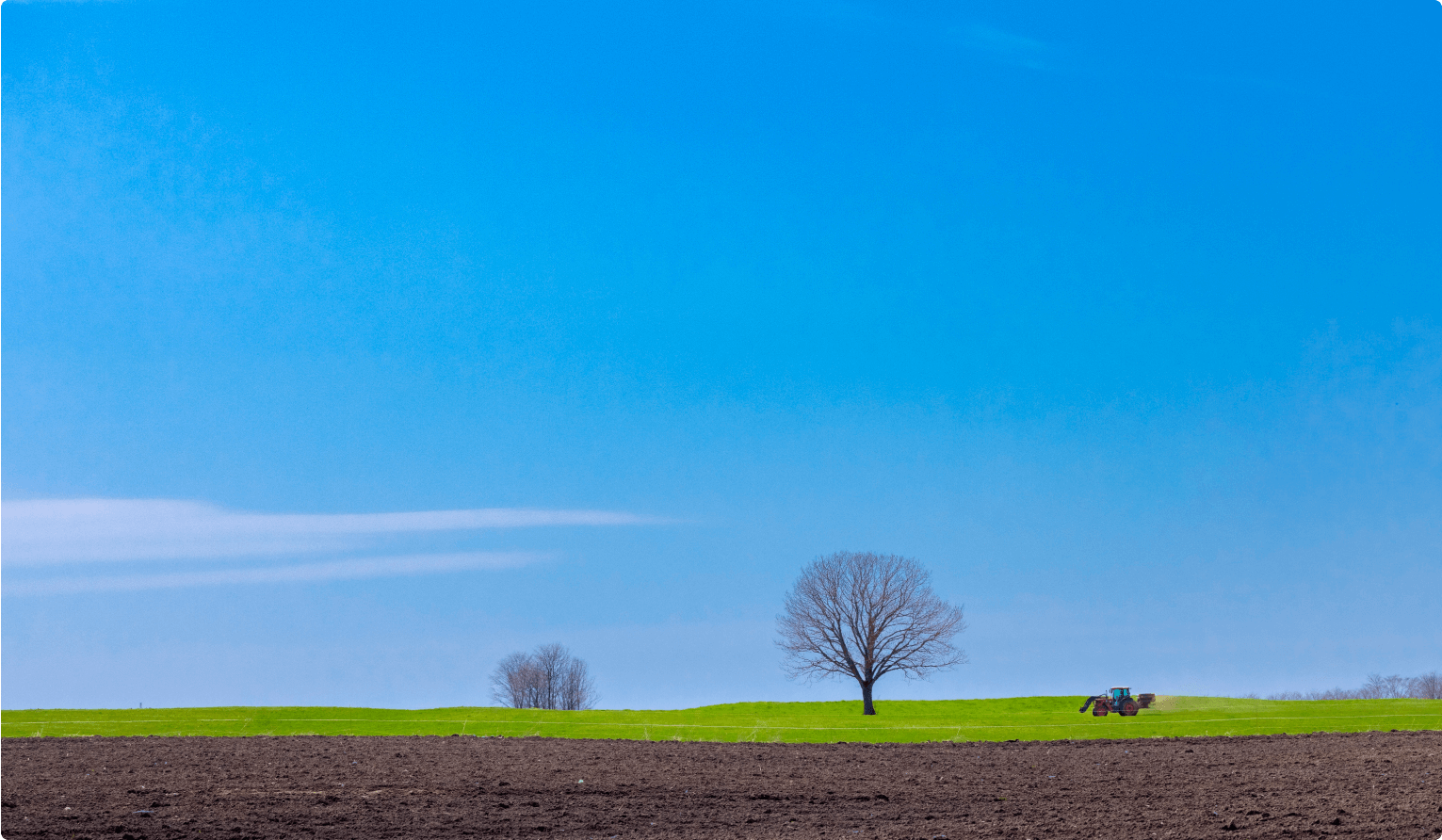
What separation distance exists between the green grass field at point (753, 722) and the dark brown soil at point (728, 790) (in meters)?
4.97

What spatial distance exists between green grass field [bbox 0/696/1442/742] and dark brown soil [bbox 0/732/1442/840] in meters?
4.97

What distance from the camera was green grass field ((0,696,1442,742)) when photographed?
32.6m

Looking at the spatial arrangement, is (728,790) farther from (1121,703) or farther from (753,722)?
(1121,703)

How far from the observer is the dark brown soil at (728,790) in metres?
14.1

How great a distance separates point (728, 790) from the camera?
18.2 m

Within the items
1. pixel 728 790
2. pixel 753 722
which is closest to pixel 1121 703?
pixel 753 722

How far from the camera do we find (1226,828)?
13234 mm

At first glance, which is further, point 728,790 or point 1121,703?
point 1121,703

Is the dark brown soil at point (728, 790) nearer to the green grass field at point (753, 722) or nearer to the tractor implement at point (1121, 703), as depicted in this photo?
the green grass field at point (753, 722)

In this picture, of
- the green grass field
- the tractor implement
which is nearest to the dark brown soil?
the green grass field

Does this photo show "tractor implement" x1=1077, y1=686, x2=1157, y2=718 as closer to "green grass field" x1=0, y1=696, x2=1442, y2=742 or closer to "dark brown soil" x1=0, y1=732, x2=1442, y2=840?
"green grass field" x1=0, y1=696, x2=1442, y2=742

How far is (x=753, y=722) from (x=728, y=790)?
18.8m

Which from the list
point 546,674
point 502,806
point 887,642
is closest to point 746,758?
point 502,806

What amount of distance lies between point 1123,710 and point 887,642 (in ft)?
36.5
